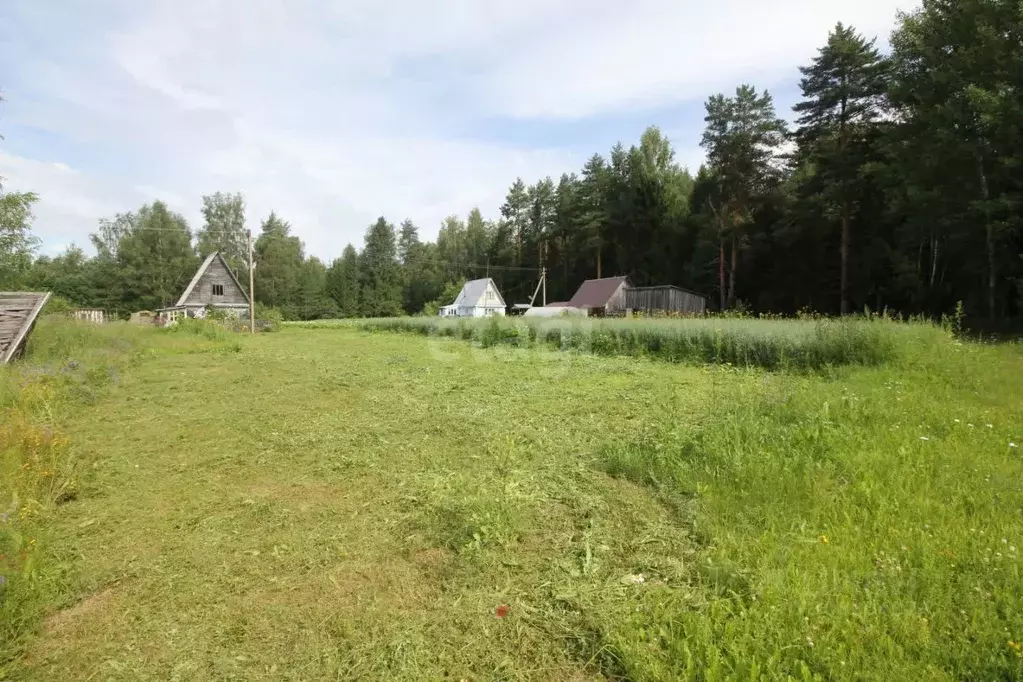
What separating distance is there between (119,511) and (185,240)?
5936cm

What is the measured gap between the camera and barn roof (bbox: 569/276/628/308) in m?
37.0

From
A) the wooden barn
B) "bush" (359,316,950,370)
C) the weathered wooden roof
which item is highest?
the wooden barn

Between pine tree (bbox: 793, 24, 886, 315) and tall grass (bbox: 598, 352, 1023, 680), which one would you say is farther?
pine tree (bbox: 793, 24, 886, 315)

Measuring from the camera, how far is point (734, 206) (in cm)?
3425

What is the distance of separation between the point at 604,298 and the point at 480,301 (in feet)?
55.0

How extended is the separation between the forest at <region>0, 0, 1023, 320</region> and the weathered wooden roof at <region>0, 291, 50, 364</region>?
6053mm

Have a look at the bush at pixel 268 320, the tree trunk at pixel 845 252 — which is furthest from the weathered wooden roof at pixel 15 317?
the tree trunk at pixel 845 252

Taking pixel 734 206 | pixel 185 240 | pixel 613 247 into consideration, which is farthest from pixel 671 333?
pixel 185 240

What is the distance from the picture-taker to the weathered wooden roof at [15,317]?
901 cm

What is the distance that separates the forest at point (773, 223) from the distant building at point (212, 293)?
12665 millimetres

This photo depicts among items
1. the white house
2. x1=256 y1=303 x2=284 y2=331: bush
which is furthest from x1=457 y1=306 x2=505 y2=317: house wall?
x1=256 y1=303 x2=284 y2=331: bush

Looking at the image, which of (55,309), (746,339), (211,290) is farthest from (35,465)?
(211,290)

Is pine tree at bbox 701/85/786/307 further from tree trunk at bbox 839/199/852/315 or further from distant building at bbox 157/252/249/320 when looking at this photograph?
distant building at bbox 157/252/249/320

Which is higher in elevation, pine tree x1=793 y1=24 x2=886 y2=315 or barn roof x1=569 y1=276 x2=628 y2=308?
pine tree x1=793 y1=24 x2=886 y2=315
